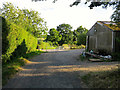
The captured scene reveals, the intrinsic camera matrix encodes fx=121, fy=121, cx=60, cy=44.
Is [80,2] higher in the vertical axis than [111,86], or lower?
higher

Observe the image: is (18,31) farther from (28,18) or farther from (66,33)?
(66,33)

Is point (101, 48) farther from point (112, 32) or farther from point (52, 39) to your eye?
point (52, 39)

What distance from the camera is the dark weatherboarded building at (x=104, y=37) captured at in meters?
11.0

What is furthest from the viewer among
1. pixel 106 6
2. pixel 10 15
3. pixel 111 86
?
pixel 10 15

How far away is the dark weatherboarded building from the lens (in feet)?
36.1

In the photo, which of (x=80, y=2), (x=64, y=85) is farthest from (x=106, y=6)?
(x=64, y=85)

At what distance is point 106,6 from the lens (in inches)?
208

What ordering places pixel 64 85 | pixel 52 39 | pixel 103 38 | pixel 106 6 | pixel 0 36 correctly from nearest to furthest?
pixel 64 85
pixel 106 6
pixel 0 36
pixel 103 38
pixel 52 39

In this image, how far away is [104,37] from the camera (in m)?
12.6

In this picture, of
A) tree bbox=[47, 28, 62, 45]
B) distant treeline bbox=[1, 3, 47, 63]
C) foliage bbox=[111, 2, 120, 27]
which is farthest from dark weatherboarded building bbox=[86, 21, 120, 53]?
tree bbox=[47, 28, 62, 45]

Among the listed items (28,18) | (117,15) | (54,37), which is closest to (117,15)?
(117,15)

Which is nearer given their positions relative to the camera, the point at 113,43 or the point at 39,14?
the point at 113,43

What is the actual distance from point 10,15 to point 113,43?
15.1 metres

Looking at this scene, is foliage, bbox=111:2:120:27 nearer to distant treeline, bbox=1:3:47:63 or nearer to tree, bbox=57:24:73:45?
distant treeline, bbox=1:3:47:63
